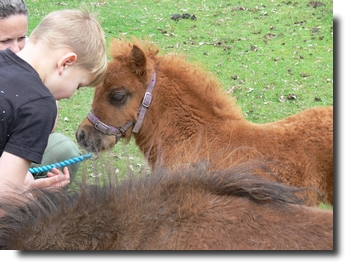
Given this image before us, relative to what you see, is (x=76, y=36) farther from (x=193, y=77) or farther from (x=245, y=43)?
(x=245, y=43)

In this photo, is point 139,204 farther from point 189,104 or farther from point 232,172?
point 189,104

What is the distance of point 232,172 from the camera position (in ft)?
6.04

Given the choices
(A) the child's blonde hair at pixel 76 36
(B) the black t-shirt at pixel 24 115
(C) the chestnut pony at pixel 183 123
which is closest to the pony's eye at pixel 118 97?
(C) the chestnut pony at pixel 183 123

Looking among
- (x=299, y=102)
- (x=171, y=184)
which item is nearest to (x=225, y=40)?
(x=299, y=102)

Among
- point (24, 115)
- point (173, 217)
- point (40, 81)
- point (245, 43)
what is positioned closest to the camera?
point (173, 217)

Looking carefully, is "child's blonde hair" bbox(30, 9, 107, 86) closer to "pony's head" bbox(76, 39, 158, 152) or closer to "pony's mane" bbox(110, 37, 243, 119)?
"pony's head" bbox(76, 39, 158, 152)

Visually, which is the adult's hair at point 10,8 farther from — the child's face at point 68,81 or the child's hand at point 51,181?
the child's hand at point 51,181

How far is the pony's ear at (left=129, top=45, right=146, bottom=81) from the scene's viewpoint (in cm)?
364

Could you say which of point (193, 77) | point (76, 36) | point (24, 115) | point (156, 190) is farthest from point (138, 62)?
point (156, 190)

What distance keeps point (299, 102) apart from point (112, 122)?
13.6 feet

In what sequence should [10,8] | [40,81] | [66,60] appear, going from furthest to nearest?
[10,8] < [66,60] < [40,81]

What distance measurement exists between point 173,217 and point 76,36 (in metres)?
1.27

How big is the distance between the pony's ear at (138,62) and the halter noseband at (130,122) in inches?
4.2

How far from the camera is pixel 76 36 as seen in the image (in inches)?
96.6
